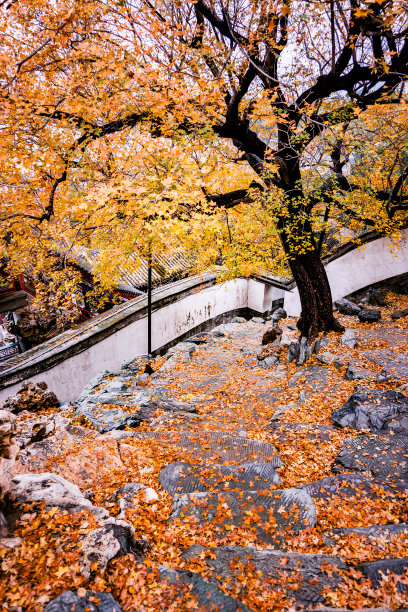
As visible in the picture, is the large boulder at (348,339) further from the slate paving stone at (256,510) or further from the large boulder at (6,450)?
the large boulder at (6,450)

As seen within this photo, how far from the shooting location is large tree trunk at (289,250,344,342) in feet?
28.0

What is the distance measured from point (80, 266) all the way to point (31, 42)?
474 inches

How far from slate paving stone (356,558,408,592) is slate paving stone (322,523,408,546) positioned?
33 centimetres

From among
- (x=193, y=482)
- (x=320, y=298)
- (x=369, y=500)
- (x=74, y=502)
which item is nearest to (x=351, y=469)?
(x=369, y=500)

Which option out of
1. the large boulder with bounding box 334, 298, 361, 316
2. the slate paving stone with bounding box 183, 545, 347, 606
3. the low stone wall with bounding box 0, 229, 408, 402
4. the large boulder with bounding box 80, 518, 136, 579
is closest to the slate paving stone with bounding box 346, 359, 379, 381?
the slate paving stone with bounding box 183, 545, 347, 606

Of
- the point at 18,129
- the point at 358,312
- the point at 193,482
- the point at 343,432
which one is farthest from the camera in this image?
the point at 358,312

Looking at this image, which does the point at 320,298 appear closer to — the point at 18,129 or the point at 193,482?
the point at 193,482

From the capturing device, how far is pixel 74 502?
293 cm

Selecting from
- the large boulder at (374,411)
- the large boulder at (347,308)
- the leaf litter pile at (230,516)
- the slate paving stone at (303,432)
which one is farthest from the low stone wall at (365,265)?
the slate paving stone at (303,432)

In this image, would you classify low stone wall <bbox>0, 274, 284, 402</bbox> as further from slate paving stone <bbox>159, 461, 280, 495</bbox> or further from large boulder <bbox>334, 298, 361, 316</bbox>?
slate paving stone <bbox>159, 461, 280, 495</bbox>

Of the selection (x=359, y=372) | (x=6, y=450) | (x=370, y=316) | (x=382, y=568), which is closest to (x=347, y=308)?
(x=370, y=316)

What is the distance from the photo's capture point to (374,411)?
4883 mm

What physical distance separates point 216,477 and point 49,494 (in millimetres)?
1943

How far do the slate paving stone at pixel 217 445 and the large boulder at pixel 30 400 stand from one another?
2.69 metres
